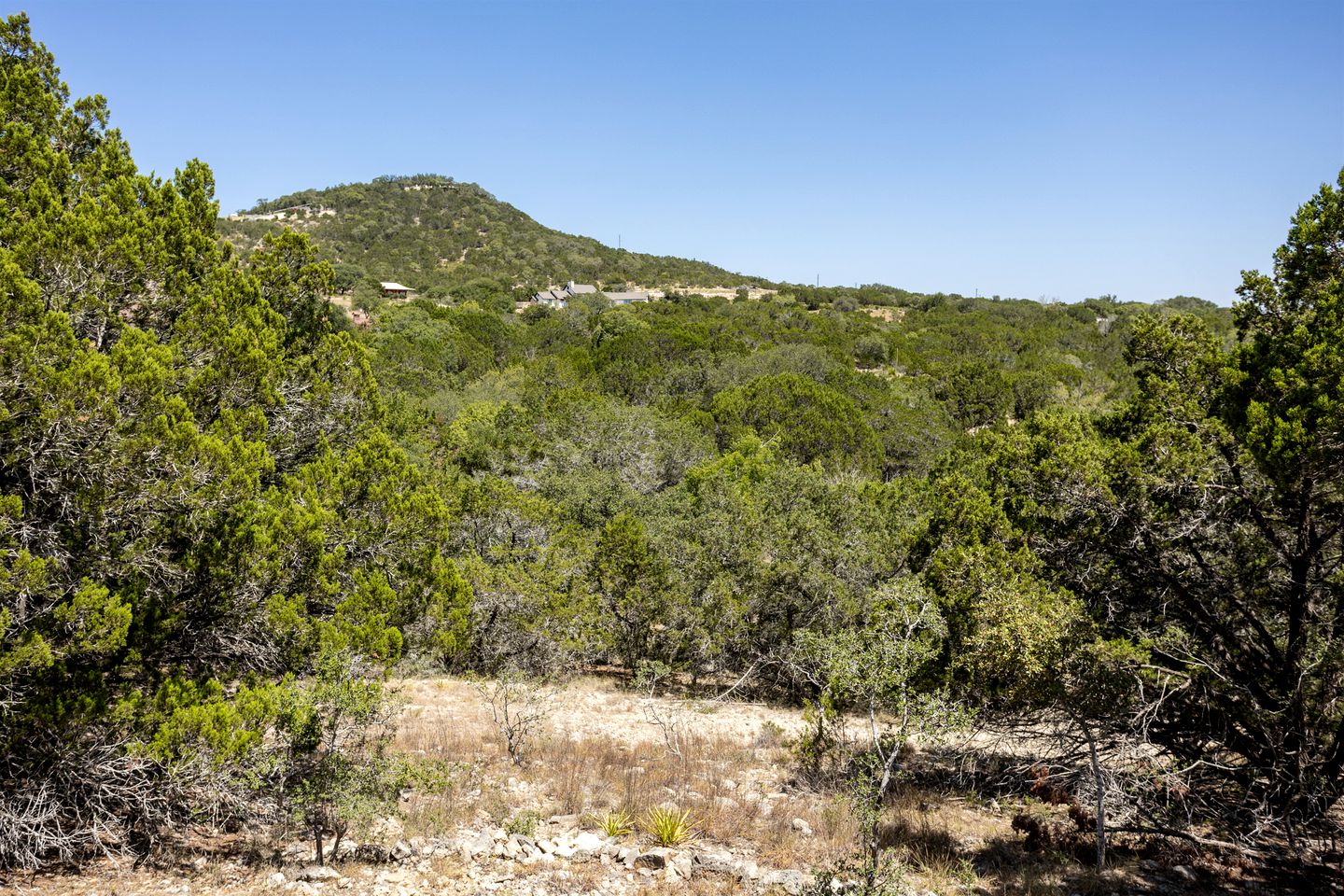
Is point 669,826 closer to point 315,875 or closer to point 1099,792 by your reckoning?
point 315,875

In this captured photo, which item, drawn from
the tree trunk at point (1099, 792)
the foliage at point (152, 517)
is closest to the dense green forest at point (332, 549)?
the foliage at point (152, 517)

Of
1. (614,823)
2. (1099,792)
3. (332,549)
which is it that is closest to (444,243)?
(332,549)

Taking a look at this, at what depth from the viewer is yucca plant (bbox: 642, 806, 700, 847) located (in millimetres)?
8508

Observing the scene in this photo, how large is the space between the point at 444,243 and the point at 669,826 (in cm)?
11635

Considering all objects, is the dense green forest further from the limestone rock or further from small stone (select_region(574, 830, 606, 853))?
small stone (select_region(574, 830, 606, 853))

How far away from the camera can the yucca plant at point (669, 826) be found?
8508mm

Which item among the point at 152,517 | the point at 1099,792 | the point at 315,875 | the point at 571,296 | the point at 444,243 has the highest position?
the point at 444,243

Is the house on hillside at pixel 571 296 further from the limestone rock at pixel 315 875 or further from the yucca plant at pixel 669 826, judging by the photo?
the limestone rock at pixel 315 875

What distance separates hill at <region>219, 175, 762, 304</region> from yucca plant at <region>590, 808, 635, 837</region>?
251 feet

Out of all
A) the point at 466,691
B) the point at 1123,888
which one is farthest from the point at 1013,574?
the point at 466,691

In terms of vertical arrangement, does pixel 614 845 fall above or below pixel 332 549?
below

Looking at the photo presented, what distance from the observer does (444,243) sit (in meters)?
113

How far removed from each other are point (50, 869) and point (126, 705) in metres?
1.83

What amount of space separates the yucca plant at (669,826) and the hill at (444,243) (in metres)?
77.1
